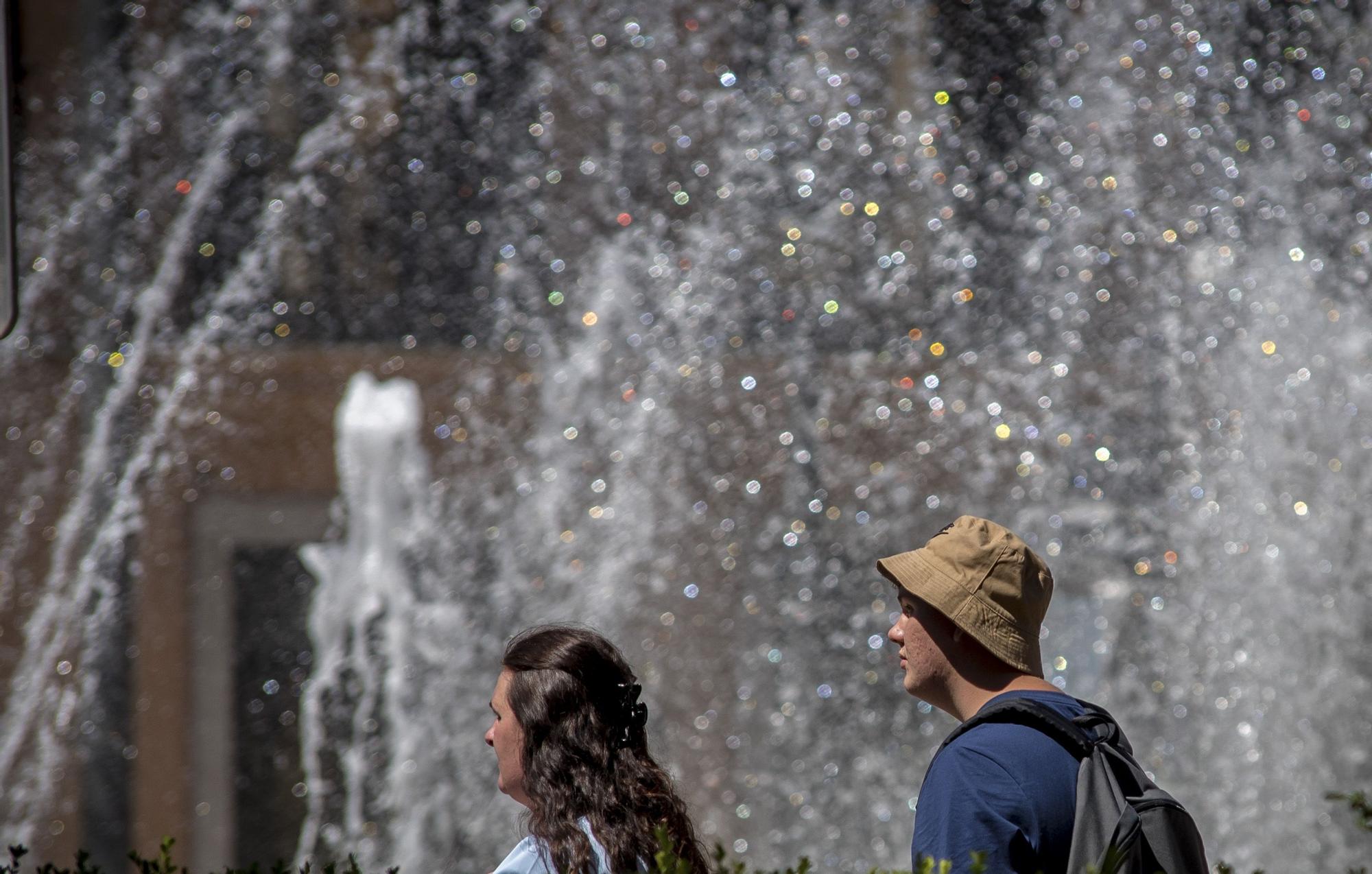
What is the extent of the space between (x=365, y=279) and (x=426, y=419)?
2.94 feet

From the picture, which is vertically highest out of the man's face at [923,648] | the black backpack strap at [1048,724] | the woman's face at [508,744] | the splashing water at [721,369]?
the black backpack strap at [1048,724]

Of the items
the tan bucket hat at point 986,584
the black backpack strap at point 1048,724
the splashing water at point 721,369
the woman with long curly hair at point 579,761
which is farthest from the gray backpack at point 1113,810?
the splashing water at point 721,369

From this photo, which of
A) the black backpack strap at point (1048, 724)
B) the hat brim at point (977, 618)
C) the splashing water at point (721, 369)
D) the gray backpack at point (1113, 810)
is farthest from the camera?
the splashing water at point (721, 369)

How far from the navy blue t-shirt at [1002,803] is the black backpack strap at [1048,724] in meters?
0.01

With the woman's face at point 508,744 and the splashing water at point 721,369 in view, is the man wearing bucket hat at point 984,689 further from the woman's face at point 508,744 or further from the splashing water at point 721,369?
the splashing water at point 721,369

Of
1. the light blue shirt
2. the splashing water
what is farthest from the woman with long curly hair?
the splashing water

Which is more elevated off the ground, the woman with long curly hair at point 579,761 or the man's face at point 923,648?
the man's face at point 923,648

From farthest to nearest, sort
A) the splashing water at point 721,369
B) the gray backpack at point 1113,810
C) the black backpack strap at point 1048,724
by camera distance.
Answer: the splashing water at point 721,369
the black backpack strap at point 1048,724
the gray backpack at point 1113,810

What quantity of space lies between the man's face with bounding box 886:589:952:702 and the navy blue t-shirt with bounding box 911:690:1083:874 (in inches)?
7.2

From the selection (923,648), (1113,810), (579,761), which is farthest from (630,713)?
(1113,810)

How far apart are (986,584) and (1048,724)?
22 cm

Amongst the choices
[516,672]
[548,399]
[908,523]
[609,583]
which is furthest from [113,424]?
[516,672]

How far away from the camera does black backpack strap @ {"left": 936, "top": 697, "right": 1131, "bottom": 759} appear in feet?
6.19

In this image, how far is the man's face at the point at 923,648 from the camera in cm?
206
